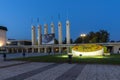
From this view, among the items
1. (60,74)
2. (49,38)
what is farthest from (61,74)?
(49,38)

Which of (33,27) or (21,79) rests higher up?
(33,27)

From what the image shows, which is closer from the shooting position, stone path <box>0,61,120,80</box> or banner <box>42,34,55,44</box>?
stone path <box>0,61,120,80</box>

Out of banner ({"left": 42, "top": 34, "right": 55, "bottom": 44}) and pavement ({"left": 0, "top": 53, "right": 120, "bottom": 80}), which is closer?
pavement ({"left": 0, "top": 53, "right": 120, "bottom": 80})

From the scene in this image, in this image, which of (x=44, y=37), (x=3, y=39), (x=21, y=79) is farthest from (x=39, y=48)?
(x=21, y=79)

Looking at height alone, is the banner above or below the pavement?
above

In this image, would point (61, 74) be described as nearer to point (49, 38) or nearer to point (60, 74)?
point (60, 74)

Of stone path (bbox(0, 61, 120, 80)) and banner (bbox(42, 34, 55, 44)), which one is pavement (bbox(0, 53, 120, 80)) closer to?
stone path (bbox(0, 61, 120, 80))

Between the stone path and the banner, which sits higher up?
the banner

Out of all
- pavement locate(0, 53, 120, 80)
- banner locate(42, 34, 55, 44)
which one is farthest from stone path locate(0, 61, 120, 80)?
banner locate(42, 34, 55, 44)

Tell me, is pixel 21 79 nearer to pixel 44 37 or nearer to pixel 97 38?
pixel 44 37

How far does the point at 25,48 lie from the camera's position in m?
103

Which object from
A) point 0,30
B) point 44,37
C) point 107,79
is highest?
point 0,30

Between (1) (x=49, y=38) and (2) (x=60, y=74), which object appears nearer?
(2) (x=60, y=74)

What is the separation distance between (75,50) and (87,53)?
2.64 m
